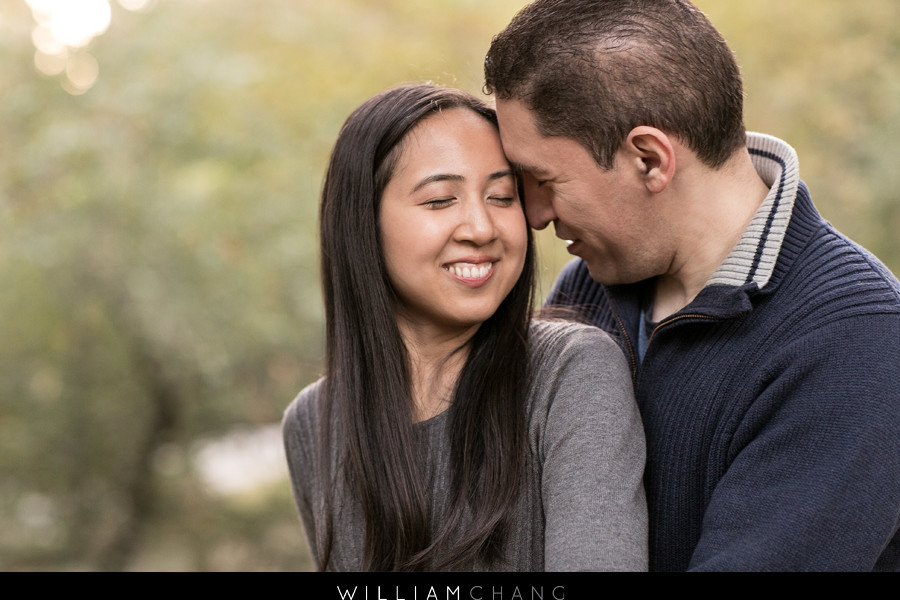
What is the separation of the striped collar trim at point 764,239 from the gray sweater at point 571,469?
0.31 m

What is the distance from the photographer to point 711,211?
204 cm

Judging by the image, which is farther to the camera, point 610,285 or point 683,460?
point 610,285

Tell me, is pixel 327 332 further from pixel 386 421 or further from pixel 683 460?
pixel 683 460

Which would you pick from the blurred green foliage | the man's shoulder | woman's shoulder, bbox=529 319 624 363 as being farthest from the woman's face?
the blurred green foliage

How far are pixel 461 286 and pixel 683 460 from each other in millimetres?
589

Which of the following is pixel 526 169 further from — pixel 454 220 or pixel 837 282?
pixel 837 282

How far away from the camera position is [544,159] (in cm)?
204

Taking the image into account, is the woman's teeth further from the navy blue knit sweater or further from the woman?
the navy blue knit sweater

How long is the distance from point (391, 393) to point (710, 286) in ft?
2.40

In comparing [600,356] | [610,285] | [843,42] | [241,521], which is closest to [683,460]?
[600,356]

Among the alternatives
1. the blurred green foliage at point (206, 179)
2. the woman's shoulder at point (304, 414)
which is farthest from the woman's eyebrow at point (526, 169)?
the blurred green foliage at point (206, 179)

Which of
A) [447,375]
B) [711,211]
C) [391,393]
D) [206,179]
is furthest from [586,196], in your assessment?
[206,179]

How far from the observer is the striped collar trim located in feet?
6.13

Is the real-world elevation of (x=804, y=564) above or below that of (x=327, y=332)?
below
